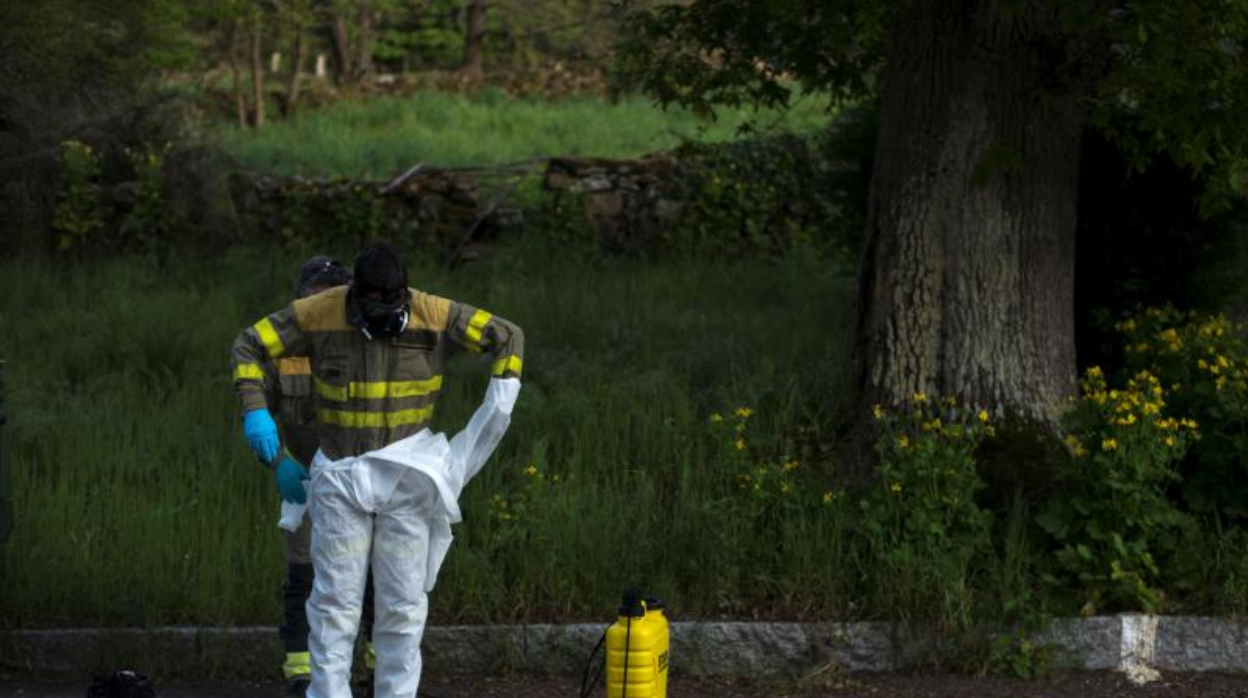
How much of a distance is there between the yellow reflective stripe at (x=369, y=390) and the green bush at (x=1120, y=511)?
2852 mm

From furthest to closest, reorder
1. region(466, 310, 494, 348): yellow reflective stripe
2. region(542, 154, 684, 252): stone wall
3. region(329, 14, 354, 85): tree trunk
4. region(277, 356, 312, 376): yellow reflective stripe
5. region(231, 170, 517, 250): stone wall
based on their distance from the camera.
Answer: region(329, 14, 354, 85): tree trunk
region(542, 154, 684, 252): stone wall
region(231, 170, 517, 250): stone wall
region(277, 356, 312, 376): yellow reflective stripe
region(466, 310, 494, 348): yellow reflective stripe

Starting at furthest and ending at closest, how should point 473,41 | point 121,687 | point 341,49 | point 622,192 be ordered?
point 473,41, point 341,49, point 622,192, point 121,687

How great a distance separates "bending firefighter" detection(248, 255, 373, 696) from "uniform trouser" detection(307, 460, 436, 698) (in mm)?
454

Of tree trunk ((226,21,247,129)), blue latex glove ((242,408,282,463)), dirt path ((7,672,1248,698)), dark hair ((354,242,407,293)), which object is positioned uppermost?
tree trunk ((226,21,247,129))

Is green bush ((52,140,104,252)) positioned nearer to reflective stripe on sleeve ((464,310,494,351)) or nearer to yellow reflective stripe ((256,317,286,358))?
yellow reflective stripe ((256,317,286,358))

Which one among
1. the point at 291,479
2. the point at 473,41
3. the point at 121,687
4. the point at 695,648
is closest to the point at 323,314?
the point at 291,479

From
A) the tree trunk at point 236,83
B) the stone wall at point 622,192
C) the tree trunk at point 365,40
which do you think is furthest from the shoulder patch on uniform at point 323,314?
the tree trunk at point 365,40

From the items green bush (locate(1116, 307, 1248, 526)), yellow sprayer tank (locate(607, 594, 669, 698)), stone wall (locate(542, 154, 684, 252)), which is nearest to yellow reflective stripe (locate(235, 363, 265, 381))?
yellow sprayer tank (locate(607, 594, 669, 698))

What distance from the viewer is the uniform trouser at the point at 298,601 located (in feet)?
22.8

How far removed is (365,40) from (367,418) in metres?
18.9

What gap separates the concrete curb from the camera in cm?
739

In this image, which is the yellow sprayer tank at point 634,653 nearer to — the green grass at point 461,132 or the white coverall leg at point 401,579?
the white coverall leg at point 401,579

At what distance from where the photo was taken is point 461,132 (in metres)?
19.5

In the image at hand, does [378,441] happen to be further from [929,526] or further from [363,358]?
[929,526]
